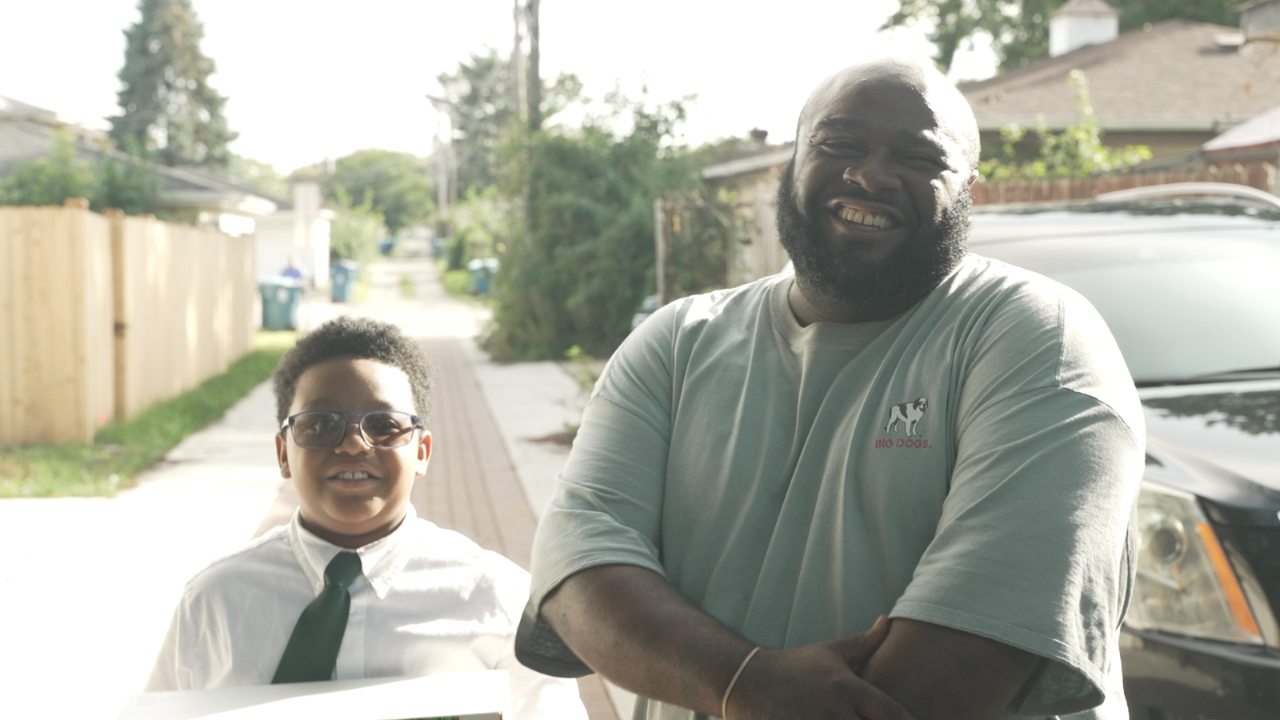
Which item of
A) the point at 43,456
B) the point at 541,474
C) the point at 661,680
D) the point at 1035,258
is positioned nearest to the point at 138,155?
the point at 43,456

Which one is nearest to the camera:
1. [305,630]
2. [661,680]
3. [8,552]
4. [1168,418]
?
[661,680]

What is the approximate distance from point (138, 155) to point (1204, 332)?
66.0ft

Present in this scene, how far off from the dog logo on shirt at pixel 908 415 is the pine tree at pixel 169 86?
65.2 metres

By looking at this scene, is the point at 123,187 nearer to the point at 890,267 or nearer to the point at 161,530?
the point at 161,530

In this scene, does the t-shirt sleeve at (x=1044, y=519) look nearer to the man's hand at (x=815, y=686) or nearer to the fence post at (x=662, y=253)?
the man's hand at (x=815, y=686)

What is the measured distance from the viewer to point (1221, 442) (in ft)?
10.7

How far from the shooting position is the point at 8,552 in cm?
708

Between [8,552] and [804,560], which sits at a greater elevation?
[804,560]

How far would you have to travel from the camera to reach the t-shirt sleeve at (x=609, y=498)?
183cm

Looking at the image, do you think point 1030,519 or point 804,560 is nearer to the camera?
point 1030,519

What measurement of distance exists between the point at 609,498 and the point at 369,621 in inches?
27.3

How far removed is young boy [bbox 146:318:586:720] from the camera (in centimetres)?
228

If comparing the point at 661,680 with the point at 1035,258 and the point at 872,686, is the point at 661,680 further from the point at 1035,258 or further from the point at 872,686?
the point at 1035,258

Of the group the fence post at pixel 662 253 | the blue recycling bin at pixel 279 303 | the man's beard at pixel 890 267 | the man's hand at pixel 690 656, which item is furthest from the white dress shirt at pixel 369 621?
the blue recycling bin at pixel 279 303
